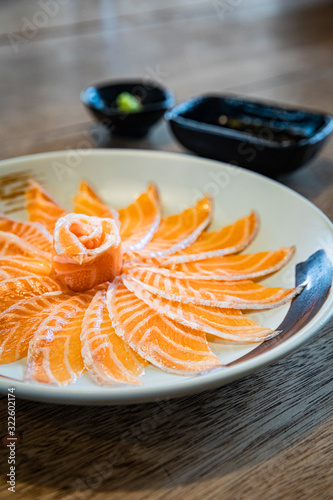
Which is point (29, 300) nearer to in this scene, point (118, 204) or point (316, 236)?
point (118, 204)

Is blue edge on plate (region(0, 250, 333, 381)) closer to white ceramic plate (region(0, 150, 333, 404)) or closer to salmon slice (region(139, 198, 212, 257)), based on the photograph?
white ceramic plate (region(0, 150, 333, 404))

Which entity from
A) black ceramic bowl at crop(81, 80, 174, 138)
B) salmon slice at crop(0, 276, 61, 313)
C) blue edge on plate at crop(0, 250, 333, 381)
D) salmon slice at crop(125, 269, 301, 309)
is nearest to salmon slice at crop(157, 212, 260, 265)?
salmon slice at crop(125, 269, 301, 309)

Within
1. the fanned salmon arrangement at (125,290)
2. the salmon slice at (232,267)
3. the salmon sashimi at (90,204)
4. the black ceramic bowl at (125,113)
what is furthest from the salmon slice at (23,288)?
the black ceramic bowl at (125,113)

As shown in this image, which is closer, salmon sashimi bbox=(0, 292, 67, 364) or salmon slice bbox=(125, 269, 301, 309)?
salmon sashimi bbox=(0, 292, 67, 364)

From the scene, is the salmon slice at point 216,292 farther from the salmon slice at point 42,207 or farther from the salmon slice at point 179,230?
the salmon slice at point 42,207

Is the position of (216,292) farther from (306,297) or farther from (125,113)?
(125,113)

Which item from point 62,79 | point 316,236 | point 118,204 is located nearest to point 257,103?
point 118,204
